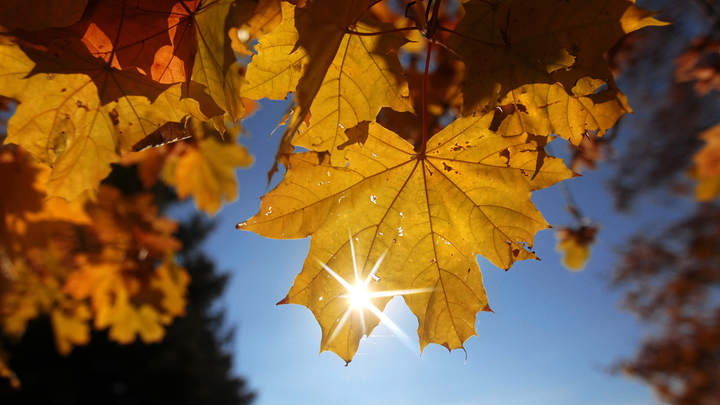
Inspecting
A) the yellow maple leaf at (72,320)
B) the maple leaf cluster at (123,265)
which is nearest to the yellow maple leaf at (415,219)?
the maple leaf cluster at (123,265)

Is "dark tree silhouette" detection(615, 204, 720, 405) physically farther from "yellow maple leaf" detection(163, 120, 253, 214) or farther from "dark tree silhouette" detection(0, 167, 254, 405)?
"dark tree silhouette" detection(0, 167, 254, 405)

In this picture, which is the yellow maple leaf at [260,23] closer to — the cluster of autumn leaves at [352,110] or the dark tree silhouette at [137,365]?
the cluster of autumn leaves at [352,110]

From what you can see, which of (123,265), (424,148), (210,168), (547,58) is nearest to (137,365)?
(123,265)

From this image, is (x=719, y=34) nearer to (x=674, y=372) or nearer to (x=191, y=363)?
(x=674, y=372)

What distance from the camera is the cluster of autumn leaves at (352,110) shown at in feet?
1.96

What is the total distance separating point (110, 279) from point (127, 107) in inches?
150

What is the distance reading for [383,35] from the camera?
2.18ft

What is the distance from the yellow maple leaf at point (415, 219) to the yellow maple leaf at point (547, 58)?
75 millimetres

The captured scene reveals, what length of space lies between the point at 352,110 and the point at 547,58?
35 centimetres

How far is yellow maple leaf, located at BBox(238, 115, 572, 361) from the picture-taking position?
74 centimetres

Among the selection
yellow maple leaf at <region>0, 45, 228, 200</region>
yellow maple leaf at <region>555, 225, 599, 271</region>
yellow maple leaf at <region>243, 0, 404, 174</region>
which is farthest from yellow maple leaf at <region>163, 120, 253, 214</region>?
yellow maple leaf at <region>555, 225, 599, 271</region>

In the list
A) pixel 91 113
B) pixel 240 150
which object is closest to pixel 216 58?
pixel 91 113

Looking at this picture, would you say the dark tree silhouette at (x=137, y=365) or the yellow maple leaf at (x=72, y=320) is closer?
the yellow maple leaf at (x=72, y=320)

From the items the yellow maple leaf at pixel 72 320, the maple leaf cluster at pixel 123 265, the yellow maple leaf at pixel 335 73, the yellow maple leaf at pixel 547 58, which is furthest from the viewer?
the yellow maple leaf at pixel 72 320
